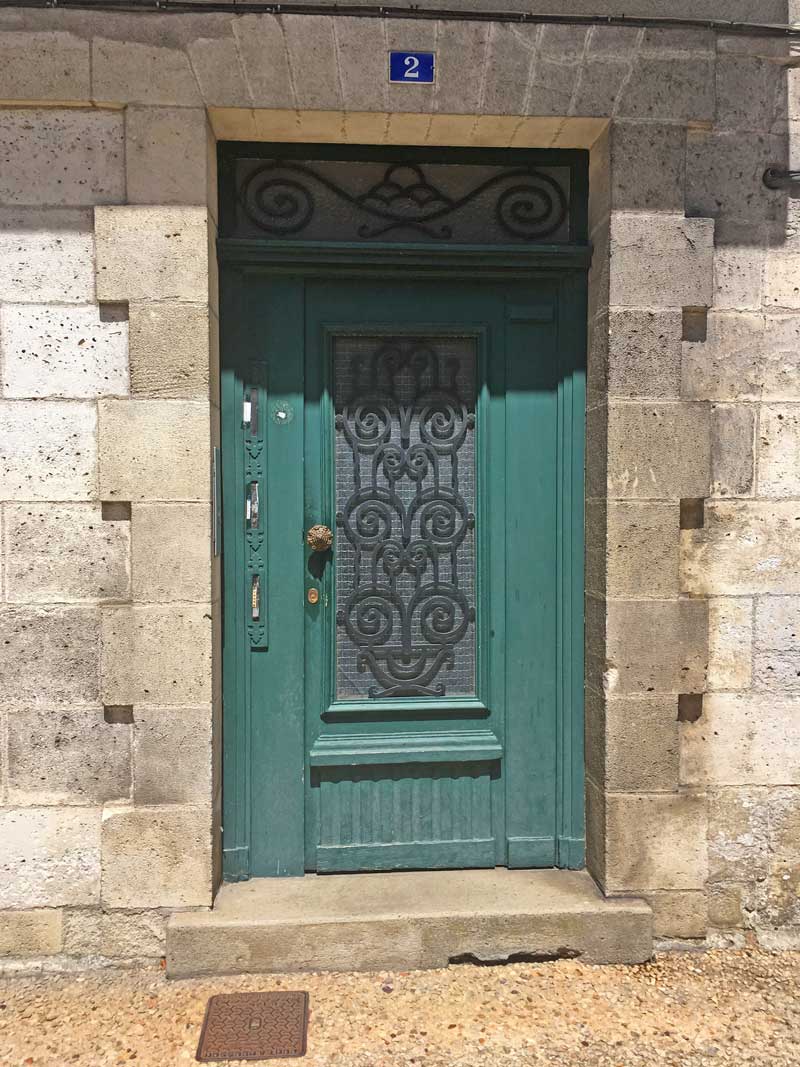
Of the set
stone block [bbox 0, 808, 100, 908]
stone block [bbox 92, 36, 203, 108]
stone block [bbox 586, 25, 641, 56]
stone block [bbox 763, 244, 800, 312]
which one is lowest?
stone block [bbox 0, 808, 100, 908]

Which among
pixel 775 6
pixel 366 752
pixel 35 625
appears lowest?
pixel 366 752

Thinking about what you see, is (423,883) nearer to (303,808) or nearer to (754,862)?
(303,808)

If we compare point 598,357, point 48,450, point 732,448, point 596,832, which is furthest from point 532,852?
point 48,450

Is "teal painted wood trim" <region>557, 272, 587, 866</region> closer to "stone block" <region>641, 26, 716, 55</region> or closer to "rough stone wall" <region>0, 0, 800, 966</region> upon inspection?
"rough stone wall" <region>0, 0, 800, 966</region>

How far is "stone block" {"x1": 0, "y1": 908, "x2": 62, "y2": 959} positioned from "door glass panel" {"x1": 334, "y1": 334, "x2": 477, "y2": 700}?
140 centimetres

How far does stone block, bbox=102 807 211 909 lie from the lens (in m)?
3.06

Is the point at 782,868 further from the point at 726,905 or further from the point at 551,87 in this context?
the point at 551,87

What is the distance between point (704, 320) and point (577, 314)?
52cm

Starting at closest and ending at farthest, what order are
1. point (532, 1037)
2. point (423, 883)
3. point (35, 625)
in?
point (532, 1037) < point (35, 625) < point (423, 883)

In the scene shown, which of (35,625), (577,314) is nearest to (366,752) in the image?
(35,625)

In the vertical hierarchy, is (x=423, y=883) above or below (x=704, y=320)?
below

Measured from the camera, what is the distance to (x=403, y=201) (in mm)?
3346

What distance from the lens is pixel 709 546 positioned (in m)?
3.19

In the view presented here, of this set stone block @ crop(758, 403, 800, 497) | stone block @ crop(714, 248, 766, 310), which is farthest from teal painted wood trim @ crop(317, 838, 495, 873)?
stone block @ crop(714, 248, 766, 310)
